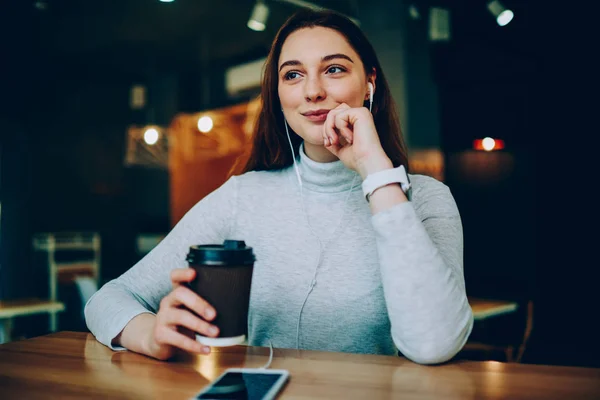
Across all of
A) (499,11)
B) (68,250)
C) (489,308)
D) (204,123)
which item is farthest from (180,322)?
(68,250)

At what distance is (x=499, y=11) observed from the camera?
3637 millimetres

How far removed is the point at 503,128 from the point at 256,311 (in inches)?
134

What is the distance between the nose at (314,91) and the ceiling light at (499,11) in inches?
115

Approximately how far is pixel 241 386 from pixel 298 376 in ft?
0.38

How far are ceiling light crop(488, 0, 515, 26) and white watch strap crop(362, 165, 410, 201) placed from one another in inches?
125

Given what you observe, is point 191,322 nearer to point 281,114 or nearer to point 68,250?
point 281,114

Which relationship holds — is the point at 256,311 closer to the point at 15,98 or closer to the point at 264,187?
the point at 264,187

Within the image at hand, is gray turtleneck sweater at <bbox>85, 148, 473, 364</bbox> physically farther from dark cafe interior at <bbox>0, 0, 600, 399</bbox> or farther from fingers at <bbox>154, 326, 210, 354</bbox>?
fingers at <bbox>154, 326, 210, 354</bbox>

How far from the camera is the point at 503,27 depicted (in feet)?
12.9

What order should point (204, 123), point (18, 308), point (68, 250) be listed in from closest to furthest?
point (18, 308)
point (204, 123)
point (68, 250)

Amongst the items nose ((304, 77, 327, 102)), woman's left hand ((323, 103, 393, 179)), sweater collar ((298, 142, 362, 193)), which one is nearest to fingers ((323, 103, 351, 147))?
woman's left hand ((323, 103, 393, 179))

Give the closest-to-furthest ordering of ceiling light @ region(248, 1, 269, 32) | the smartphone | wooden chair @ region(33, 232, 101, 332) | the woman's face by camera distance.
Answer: the smartphone < the woman's face < ceiling light @ region(248, 1, 269, 32) < wooden chair @ region(33, 232, 101, 332)

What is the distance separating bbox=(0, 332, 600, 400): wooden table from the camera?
76 centimetres

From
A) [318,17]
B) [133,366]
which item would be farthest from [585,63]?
[133,366]
